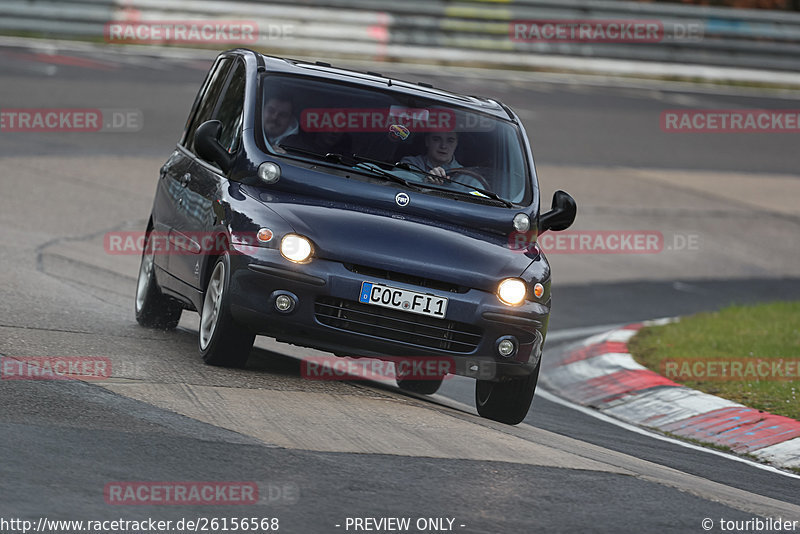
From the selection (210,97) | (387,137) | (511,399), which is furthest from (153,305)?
(511,399)

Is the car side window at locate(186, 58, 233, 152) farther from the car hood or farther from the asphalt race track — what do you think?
the car hood

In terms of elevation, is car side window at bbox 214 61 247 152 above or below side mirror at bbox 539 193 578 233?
above

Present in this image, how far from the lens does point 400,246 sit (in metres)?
7.59

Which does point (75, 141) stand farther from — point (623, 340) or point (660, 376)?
point (660, 376)

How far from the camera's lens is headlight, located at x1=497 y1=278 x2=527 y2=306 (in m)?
7.67

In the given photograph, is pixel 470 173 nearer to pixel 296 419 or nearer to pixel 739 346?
pixel 296 419

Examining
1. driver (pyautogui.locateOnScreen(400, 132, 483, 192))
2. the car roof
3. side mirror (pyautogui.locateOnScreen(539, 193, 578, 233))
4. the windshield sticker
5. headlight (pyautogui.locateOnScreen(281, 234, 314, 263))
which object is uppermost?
the car roof

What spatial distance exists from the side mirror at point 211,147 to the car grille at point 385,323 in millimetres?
1200

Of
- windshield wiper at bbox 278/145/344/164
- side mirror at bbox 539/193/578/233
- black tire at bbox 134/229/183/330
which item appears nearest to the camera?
windshield wiper at bbox 278/145/344/164

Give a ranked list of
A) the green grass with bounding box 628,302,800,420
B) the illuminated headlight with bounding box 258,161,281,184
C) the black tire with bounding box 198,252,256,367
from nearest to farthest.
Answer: the black tire with bounding box 198,252,256,367 → the illuminated headlight with bounding box 258,161,281,184 → the green grass with bounding box 628,302,800,420

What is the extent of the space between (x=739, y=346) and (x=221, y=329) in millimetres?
5414

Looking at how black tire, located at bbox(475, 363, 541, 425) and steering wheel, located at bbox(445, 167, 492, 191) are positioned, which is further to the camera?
steering wheel, located at bbox(445, 167, 492, 191)

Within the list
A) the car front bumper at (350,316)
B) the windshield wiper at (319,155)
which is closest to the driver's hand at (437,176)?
the windshield wiper at (319,155)

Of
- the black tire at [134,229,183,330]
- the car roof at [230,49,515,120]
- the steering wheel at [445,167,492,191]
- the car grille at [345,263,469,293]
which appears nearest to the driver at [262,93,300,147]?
the car roof at [230,49,515,120]
